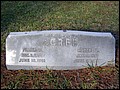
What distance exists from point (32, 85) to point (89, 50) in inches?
49.5

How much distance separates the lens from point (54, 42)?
5617mm

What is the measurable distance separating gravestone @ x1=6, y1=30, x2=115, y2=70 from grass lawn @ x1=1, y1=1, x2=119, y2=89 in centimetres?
16

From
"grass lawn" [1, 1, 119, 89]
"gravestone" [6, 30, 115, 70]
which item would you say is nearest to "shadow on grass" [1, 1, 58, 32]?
"grass lawn" [1, 1, 119, 89]

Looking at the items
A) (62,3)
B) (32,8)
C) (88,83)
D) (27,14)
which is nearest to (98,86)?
(88,83)

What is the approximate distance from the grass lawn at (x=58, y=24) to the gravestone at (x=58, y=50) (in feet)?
0.52

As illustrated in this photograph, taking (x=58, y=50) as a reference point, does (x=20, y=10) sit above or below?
above

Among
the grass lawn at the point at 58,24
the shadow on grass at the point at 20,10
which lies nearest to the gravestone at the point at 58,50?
the grass lawn at the point at 58,24

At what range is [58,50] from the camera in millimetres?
5668

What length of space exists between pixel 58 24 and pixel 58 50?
3338mm

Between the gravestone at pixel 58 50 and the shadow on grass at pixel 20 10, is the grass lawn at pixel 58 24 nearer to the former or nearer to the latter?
the shadow on grass at pixel 20 10

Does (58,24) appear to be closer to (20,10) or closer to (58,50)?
(20,10)

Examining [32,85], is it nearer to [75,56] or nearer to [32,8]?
[75,56]

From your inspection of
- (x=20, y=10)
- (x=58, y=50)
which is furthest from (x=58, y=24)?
(x=58, y=50)

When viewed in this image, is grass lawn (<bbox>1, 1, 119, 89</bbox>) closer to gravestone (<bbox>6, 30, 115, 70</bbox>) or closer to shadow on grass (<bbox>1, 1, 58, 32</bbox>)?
shadow on grass (<bbox>1, 1, 58, 32</bbox>)
